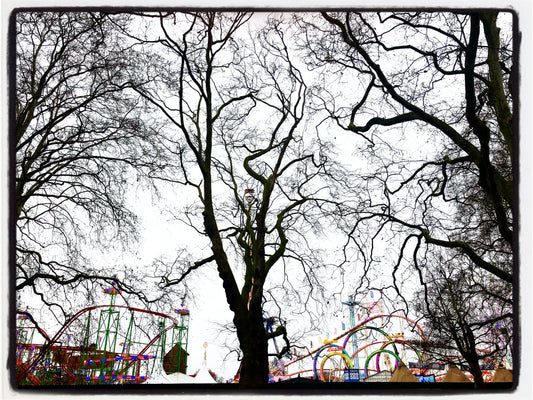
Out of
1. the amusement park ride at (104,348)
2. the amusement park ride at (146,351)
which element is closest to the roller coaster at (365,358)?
the amusement park ride at (146,351)

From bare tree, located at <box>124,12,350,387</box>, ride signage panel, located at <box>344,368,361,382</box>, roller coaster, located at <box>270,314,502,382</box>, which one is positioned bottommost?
ride signage panel, located at <box>344,368,361,382</box>

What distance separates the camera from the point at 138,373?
10.6 ft

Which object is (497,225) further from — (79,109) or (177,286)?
(79,109)

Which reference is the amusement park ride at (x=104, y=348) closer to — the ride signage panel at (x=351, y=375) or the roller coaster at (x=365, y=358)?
the roller coaster at (x=365, y=358)

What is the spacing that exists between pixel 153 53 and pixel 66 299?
1.73 metres

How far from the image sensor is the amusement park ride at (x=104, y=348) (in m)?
3.16

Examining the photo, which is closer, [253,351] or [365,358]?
[365,358]

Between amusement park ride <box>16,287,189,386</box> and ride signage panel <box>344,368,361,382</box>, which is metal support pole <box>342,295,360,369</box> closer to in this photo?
ride signage panel <box>344,368,361,382</box>

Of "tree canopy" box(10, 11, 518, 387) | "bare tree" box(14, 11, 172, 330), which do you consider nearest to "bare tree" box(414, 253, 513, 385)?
"tree canopy" box(10, 11, 518, 387)

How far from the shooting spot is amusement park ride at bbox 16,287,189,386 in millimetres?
3158

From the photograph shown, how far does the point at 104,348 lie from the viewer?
3252mm

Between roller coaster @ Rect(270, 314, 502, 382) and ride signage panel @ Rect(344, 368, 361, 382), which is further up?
roller coaster @ Rect(270, 314, 502, 382)

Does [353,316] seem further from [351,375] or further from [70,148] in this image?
[70,148]

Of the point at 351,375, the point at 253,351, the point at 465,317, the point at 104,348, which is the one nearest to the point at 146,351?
the point at 104,348
